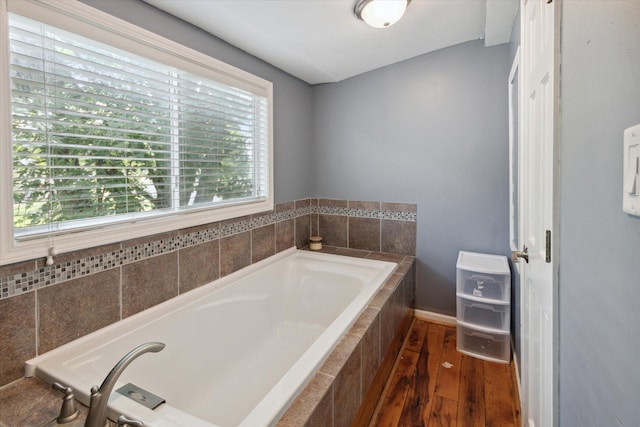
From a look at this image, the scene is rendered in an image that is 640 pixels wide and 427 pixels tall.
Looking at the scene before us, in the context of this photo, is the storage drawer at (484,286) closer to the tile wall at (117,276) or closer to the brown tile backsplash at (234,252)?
the tile wall at (117,276)

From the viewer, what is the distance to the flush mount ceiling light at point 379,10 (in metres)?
1.82

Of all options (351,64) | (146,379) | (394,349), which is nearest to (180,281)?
(146,379)

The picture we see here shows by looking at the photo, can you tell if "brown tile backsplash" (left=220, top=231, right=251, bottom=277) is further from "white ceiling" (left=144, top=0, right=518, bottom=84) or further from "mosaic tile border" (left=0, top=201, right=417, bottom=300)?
"white ceiling" (left=144, top=0, right=518, bottom=84)

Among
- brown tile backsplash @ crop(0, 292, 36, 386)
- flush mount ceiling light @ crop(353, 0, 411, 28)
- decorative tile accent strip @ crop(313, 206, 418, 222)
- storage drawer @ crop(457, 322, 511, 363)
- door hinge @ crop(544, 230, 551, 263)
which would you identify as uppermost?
flush mount ceiling light @ crop(353, 0, 411, 28)

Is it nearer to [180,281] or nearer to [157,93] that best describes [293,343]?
[180,281]

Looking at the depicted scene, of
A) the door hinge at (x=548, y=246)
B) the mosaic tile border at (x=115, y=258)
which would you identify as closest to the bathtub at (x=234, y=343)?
the mosaic tile border at (x=115, y=258)

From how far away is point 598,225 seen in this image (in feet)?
2.26

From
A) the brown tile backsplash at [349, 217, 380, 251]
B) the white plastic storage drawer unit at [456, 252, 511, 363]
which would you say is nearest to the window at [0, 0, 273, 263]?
the brown tile backsplash at [349, 217, 380, 251]

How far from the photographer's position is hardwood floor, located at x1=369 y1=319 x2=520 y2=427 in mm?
1790

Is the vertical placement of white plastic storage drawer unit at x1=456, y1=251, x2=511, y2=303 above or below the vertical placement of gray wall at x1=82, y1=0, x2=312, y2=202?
below

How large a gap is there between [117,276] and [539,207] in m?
1.86

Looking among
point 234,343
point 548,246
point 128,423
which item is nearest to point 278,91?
point 234,343

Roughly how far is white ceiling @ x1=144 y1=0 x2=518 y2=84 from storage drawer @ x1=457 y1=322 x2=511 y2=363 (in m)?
2.17

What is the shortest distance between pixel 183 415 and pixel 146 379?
55cm
